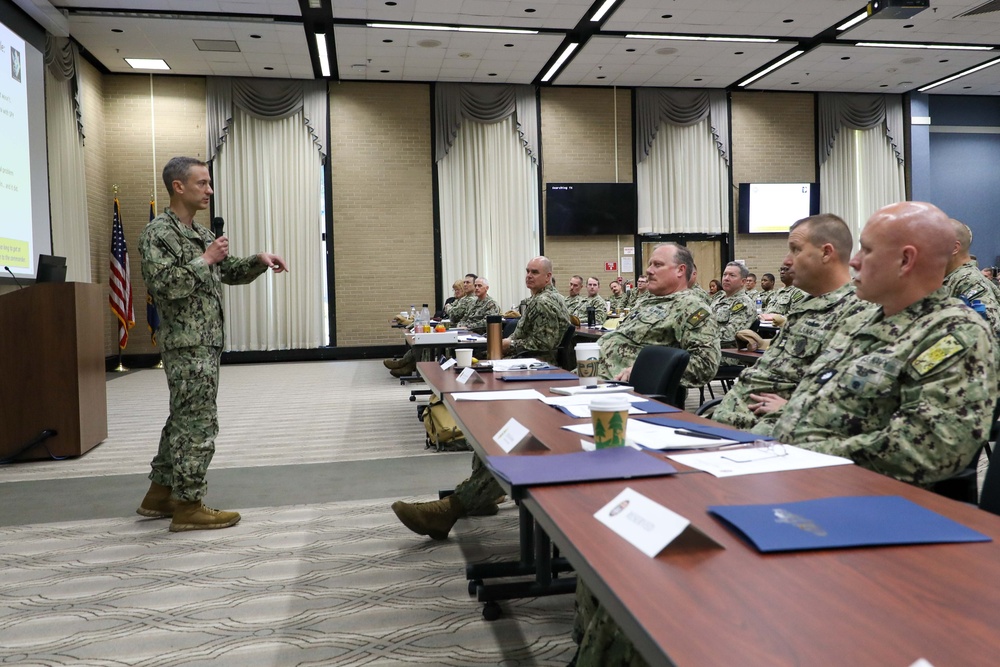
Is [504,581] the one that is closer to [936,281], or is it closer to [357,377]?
[936,281]

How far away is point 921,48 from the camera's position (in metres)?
10.9

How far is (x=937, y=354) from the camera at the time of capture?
5.22ft

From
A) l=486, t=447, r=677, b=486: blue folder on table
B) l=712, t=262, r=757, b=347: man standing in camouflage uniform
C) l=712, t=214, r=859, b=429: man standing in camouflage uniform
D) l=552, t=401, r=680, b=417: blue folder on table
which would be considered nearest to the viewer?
l=486, t=447, r=677, b=486: blue folder on table

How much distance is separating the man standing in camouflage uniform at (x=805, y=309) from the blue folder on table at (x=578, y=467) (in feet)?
3.94

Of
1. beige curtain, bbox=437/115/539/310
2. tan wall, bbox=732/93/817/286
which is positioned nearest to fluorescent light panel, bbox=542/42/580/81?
beige curtain, bbox=437/115/539/310

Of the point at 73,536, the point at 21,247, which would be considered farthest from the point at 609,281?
the point at 73,536

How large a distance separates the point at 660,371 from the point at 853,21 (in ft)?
29.5

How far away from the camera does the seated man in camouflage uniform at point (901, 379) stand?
153cm

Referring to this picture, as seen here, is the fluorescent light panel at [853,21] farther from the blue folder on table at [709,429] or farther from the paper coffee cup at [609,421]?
the paper coffee cup at [609,421]

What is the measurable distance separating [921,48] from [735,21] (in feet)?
10.9

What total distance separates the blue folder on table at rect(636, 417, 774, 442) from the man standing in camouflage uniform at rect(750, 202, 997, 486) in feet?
0.53

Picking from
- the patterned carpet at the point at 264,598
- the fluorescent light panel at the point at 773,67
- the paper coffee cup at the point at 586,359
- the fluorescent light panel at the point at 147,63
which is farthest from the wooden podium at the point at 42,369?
the fluorescent light panel at the point at 773,67

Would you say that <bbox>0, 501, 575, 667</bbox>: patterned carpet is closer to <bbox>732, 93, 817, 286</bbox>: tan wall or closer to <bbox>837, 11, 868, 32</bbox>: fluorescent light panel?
<bbox>837, 11, 868, 32</bbox>: fluorescent light panel

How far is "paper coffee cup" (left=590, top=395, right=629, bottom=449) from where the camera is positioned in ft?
4.98
